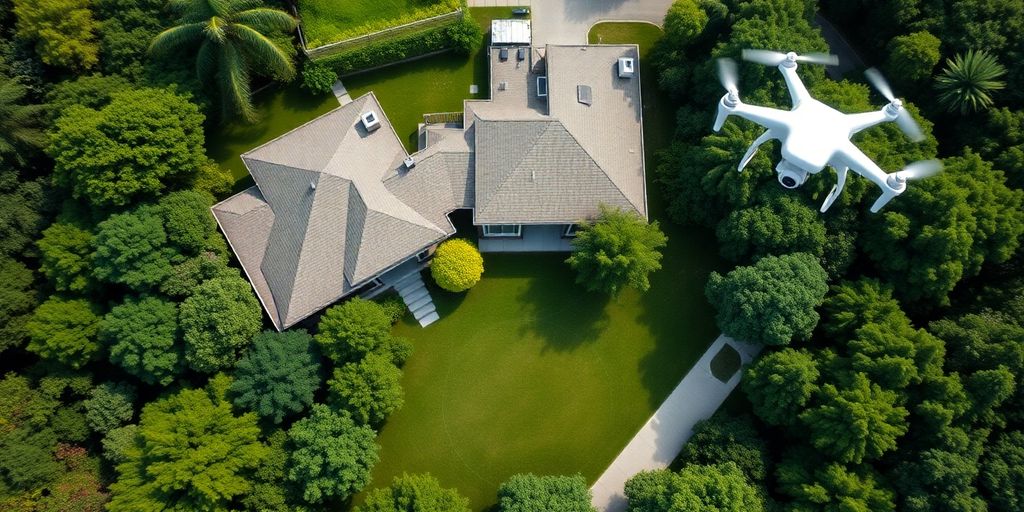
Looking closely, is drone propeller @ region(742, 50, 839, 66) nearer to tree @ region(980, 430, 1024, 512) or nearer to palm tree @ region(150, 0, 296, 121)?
tree @ region(980, 430, 1024, 512)

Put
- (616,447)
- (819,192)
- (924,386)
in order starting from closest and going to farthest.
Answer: (924,386) → (819,192) → (616,447)

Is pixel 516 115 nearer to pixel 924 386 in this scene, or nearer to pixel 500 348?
pixel 500 348

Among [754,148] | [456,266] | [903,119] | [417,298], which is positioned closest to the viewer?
[903,119]

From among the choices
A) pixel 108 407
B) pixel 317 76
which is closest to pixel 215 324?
pixel 108 407

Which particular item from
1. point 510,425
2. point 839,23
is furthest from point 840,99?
point 510,425

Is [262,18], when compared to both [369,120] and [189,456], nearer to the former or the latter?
[369,120]

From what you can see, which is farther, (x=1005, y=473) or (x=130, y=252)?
(x=130, y=252)
